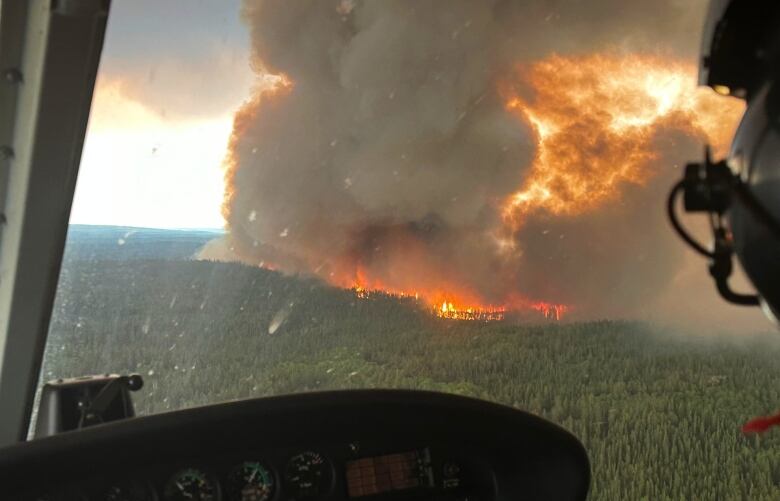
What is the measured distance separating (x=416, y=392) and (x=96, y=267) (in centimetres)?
70

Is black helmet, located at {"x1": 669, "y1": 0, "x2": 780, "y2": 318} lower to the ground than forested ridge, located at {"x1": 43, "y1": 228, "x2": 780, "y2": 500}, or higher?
higher

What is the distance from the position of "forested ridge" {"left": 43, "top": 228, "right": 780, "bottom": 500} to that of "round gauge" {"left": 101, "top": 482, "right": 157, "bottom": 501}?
321 mm

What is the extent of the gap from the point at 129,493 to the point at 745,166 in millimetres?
1281

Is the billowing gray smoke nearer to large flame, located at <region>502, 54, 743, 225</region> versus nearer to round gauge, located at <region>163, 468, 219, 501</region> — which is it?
large flame, located at <region>502, 54, 743, 225</region>

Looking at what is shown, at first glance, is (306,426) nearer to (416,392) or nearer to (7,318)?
(416,392)

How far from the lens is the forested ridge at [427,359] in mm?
1659

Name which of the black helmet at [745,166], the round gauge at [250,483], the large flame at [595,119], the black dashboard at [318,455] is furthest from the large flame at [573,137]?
Answer: the black helmet at [745,166]

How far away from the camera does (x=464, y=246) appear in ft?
5.94

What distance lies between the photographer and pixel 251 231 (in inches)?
66.7

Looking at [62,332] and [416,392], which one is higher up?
[62,332]

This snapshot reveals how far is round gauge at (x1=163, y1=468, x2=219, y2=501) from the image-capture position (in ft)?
4.83

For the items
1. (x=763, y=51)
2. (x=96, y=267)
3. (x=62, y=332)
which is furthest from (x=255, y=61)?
(x=763, y=51)

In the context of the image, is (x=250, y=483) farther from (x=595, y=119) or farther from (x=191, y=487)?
(x=595, y=119)

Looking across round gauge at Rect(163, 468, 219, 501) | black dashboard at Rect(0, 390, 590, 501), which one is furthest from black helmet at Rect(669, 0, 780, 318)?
round gauge at Rect(163, 468, 219, 501)
